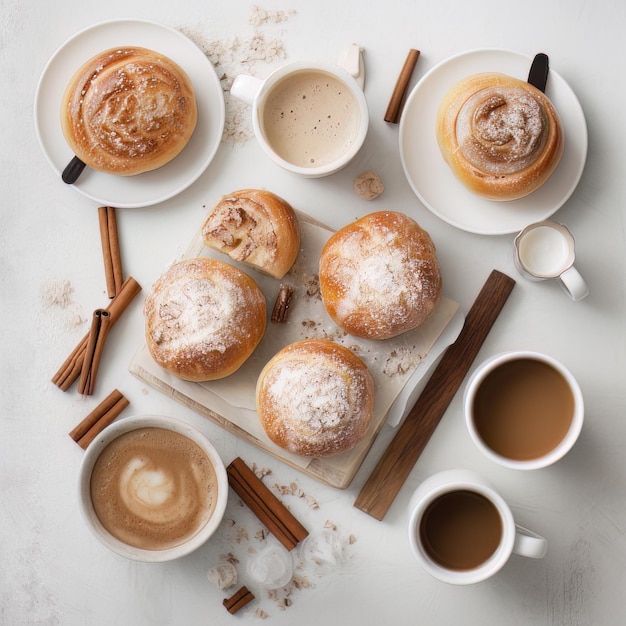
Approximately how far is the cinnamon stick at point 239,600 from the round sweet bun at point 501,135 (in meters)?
1.11

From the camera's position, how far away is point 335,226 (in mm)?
1663

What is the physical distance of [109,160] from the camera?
1598mm

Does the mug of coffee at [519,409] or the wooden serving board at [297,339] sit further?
the wooden serving board at [297,339]

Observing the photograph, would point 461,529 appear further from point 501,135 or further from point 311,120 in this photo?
point 311,120

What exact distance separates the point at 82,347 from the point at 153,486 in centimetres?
40

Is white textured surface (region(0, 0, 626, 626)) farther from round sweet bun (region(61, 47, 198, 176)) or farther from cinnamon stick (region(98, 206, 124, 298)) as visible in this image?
round sweet bun (region(61, 47, 198, 176))

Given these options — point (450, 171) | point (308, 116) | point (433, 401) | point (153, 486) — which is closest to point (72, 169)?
point (308, 116)

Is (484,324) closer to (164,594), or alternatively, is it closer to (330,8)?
(330,8)

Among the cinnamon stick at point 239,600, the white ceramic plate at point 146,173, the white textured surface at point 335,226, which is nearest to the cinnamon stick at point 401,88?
the white textured surface at point 335,226

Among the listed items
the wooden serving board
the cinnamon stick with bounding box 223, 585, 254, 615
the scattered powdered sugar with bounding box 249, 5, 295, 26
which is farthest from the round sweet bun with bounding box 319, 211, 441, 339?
the cinnamon stick with bounding box 223, 585, 254, 615

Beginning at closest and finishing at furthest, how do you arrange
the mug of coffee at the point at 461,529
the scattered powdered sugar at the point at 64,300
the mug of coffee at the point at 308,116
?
1. the mug of coffee at the point at 461,529
2. the mug of coffee at the point at 308,116
3. the scattered powdered sugar at the point at 64,300

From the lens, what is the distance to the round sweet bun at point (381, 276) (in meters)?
1.45

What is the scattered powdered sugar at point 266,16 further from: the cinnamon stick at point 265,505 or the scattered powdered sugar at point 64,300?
the cinnamon stick at point 265,505

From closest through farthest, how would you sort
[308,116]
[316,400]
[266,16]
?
[316,400] → [308,116] → [266,16]
